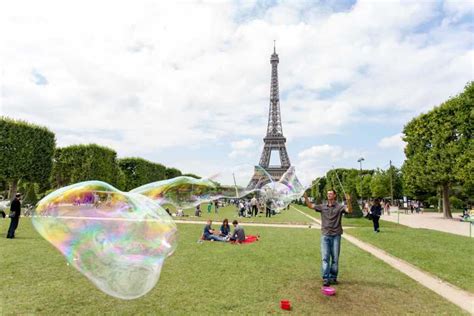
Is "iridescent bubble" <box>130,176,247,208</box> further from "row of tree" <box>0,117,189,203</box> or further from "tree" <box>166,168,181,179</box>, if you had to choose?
"tree" <box>166,168,181,179</box>

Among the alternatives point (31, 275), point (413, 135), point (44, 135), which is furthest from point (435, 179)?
point (44, 135)

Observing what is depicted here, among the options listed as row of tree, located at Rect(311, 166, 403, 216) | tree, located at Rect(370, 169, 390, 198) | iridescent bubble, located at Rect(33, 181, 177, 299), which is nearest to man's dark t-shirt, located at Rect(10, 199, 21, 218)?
iridescent bubble, located at Rect(33, 181, 177, 299)

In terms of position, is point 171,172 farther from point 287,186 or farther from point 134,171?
point 287,186

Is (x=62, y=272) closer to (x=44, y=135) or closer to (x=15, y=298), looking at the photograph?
(x=15, y=298)

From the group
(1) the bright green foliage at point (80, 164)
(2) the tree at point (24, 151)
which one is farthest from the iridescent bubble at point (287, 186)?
(1) the bright green foliage at point (80, 164)

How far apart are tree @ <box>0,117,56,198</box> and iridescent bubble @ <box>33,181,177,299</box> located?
33761 millimetres

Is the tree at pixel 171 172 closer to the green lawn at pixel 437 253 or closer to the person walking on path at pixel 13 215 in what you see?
the person walking on path at pixel 13 215

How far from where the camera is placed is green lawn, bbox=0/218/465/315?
22.4ft

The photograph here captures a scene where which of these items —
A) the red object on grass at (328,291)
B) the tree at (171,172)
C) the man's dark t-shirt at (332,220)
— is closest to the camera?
the red object on grass at (328,291)

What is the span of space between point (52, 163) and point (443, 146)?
1600 inches

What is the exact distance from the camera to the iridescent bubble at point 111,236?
594cm

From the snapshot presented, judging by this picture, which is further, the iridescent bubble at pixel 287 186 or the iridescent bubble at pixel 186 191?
the iridescent bubble at pixel 287 186

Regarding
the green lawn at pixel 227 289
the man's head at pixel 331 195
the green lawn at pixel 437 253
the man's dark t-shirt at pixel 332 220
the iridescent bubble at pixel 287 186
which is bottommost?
the green lawn at pixel 227 289

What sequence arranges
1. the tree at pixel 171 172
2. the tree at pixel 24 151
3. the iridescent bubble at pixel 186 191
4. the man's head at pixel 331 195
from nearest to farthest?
the man's head at pixel 331 195, the iridescent bubble at pixel 186 191, the tree at pixel 24 151, the tree at pixel 171 172
